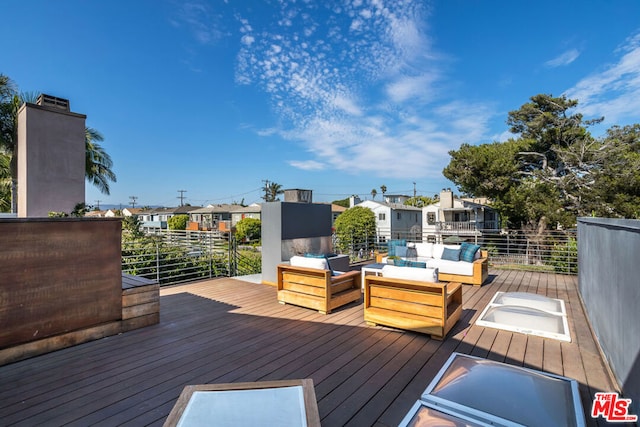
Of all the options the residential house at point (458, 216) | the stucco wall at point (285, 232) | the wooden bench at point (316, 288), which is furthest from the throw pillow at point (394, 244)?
the residential house at point (458, 216)

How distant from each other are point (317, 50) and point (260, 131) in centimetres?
1028

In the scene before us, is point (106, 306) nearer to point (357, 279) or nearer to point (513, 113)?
point (357, 279)

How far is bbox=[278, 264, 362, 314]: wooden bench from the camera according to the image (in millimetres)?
4180

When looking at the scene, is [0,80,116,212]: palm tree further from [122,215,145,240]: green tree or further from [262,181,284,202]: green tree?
[262,181,284,202]: green tree

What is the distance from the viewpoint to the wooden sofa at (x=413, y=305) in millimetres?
3252

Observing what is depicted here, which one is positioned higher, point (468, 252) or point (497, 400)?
point (468, 252)

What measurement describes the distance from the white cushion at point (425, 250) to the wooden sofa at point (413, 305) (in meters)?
2.88

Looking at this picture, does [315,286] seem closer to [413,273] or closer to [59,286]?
[413,273]

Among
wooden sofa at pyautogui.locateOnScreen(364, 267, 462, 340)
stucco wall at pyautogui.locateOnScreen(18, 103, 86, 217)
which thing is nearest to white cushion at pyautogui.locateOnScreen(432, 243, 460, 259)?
wooden sofa at pyautogui.locateOnScreen(364, 267, 462, 340)

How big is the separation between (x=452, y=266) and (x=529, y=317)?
2.46 m

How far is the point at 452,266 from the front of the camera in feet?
19.9

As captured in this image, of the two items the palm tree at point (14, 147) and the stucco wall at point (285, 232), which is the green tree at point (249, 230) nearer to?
the palm tree at point (14, 147)

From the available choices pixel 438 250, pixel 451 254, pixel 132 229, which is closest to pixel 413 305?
pixel 451 254

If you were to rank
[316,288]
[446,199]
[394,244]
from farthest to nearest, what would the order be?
[446,199]
[394,244]
[316,288]
